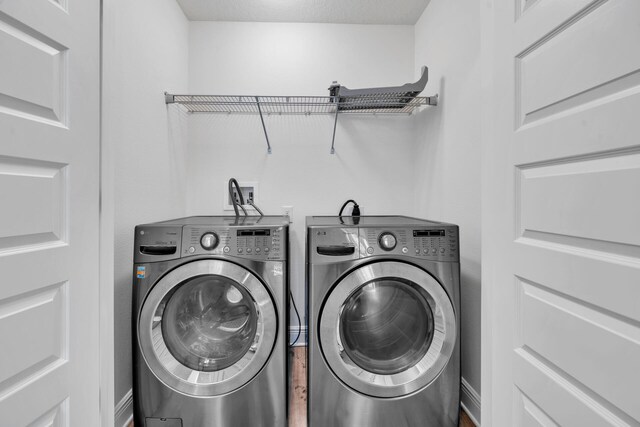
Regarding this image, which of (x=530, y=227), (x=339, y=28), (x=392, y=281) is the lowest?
(x=392, y=281)

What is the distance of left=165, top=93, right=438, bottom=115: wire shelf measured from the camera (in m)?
1.83

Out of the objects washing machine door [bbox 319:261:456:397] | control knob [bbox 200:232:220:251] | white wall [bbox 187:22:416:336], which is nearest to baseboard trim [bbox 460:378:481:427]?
washing machine door [bbox 319:261:456:397]

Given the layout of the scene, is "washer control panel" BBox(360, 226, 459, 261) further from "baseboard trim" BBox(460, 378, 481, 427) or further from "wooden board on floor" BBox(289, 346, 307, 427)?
"wooden board on floor" BBox(289, 346, 307, 427)

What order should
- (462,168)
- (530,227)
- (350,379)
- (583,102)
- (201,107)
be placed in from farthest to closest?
(201,107) → (462,168) → (350,379) → (530,227) → (583,102)

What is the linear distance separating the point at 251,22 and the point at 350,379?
2246mm

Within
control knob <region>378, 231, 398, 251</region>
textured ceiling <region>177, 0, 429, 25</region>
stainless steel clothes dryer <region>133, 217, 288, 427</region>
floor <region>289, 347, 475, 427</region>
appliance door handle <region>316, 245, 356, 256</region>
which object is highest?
textured ceiling <region>177, 0, 429, 25</region>

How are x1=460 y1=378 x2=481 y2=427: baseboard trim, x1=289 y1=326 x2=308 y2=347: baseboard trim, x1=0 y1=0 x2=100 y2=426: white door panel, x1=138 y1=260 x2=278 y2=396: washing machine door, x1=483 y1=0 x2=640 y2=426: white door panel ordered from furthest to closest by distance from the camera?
1. x1=289 y1=326 x2=308 y2=347: baseboard trim
2. x1=460 y1=378 x2=481 y2=427: baseboard trim
3. x1=138 y1=260 x2=278 y2=396: washing machine door
4. x1=0 y1=0 x2=100 y2=426: white door panel
5. x1=483 y1=0 x2=640 y2=426: white door panel

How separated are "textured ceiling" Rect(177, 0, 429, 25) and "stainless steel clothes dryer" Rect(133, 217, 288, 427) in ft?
4.86

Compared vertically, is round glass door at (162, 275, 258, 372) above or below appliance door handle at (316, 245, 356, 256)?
below

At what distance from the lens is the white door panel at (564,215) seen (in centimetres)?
56

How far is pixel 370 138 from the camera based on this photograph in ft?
7.00

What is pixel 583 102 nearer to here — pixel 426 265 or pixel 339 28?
pixel 426 265

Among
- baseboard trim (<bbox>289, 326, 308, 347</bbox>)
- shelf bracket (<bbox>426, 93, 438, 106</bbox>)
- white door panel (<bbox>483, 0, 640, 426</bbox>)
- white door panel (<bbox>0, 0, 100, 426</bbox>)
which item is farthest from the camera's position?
baseboard trim (<bbox>289, 326, 308, 347</bbox>)

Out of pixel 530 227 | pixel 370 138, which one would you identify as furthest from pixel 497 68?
pixel 370 138
